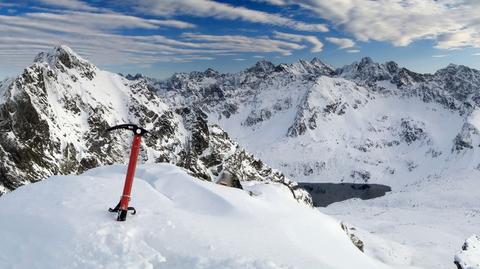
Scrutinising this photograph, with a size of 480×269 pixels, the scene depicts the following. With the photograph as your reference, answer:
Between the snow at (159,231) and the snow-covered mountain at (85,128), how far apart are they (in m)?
61.4

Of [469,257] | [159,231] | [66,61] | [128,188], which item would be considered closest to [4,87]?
[66,61]

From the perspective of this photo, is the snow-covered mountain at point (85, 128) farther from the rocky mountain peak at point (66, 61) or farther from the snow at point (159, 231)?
the snow at point (159, 231)

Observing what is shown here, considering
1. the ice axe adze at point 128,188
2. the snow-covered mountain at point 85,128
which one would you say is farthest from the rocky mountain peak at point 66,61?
the ice axe adze at point 128,188

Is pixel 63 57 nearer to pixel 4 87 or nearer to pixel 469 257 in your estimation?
pixel 4 87

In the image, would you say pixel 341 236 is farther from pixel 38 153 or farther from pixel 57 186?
pixel 38 153

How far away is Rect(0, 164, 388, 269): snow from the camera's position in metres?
11.8

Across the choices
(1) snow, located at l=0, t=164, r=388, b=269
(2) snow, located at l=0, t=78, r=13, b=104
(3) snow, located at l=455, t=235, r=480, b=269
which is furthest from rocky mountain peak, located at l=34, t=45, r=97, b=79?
(1) snow, located at l=0, t=164, r=388, b=269

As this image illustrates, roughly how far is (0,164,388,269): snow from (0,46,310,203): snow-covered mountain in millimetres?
61430

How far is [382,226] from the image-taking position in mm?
122125

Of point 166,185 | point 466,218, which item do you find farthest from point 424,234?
point 166,185

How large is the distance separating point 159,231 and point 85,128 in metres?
137

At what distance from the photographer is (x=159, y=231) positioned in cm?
1299

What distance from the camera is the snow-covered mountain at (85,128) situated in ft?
346

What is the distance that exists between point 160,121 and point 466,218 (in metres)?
112
